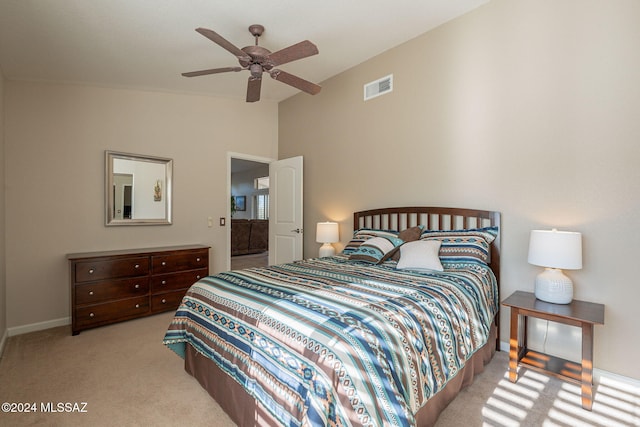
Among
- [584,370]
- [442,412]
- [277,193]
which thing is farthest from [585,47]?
[277,193]

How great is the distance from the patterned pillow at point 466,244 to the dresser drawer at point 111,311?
323cm

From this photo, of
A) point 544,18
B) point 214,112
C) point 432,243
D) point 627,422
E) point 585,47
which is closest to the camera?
point 627,422

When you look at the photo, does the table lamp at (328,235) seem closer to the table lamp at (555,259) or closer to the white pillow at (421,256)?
the white pillow at (421,256)

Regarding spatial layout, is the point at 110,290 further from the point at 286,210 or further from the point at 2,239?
the point at 286,210

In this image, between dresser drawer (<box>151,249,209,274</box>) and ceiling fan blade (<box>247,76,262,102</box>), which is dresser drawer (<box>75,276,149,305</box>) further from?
ceiling fan blade (<box>247,76,262,102</box>)

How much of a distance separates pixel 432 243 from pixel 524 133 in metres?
1.21

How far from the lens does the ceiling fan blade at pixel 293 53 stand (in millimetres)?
2232

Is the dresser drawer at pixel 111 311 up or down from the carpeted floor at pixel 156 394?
up

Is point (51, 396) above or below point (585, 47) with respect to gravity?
below

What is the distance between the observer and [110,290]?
3.19m

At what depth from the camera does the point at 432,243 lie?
264 cm

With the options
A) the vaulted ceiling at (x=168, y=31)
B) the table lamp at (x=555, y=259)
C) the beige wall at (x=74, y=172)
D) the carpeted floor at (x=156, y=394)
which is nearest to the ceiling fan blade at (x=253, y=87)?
the vaulted ceiling at (x=168, y=31)

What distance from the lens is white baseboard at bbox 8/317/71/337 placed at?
3001 mm

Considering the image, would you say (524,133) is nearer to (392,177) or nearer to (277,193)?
(392,177)
